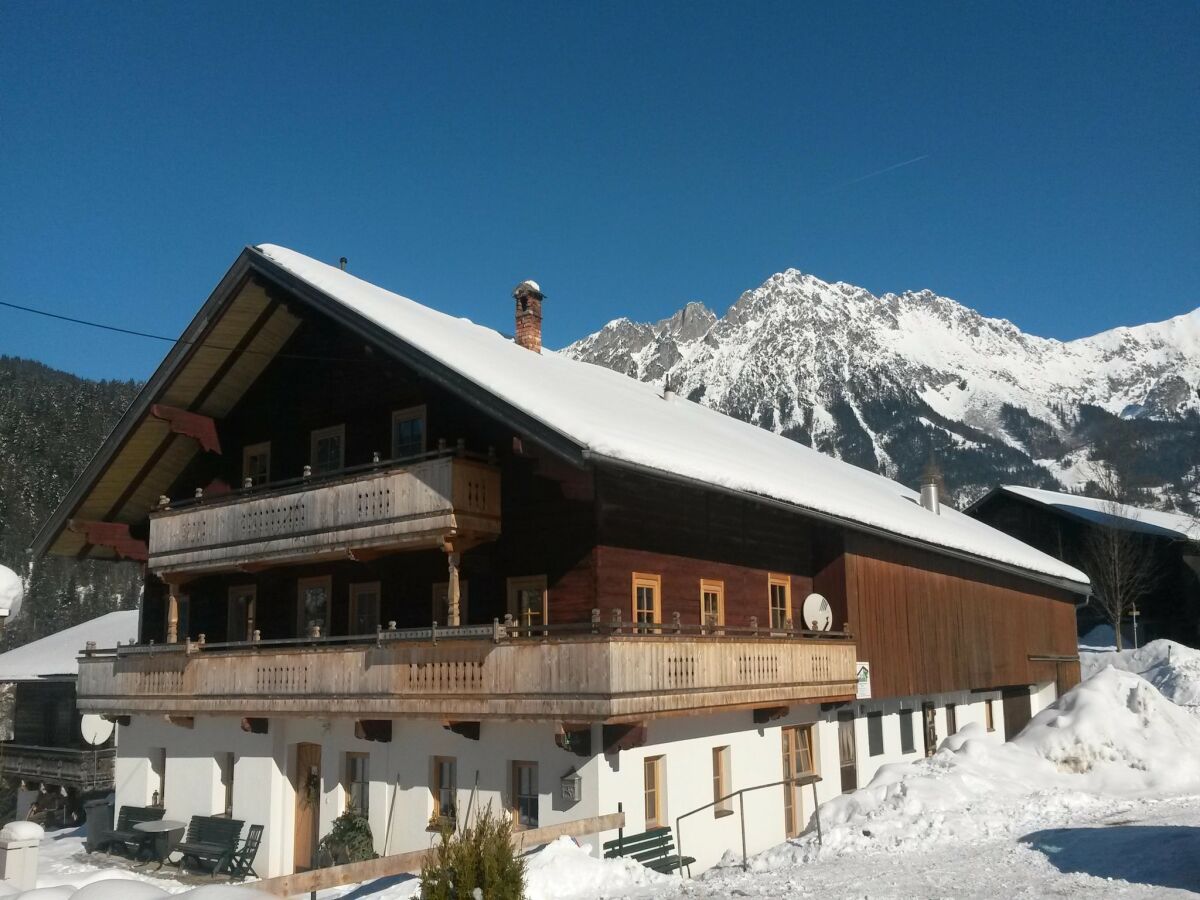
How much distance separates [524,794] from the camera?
18719 mm

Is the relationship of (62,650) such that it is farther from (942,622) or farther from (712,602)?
(942,622)

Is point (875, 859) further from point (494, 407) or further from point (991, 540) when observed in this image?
point (991, 540)

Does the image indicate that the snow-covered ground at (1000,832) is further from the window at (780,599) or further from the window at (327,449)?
the window at (327,449)

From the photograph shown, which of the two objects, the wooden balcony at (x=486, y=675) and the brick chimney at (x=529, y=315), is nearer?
the wooden balcony at (x=486, y=675)

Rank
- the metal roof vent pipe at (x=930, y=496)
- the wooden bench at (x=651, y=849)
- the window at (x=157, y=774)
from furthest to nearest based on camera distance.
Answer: the metal roof vent pipe at (x=930, y=496) → the window at (x=157, y=774) → the wooden bench at (x=651, y=849)

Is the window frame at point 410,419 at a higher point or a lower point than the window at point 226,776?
higher

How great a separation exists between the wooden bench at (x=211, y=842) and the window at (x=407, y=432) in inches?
327

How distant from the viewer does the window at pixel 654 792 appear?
18.8m

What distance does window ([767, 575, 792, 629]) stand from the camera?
2375 cm

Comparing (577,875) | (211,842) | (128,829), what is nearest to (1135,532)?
(211,842)

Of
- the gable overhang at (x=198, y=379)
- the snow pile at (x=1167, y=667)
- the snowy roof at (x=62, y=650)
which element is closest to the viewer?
the gable overhang at (x=198, y=379)

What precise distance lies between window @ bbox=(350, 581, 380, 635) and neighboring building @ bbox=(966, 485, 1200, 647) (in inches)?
1852

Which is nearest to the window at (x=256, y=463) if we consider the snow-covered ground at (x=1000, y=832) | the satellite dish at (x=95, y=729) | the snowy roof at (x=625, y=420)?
the snowy roof at (x=625, y=420)

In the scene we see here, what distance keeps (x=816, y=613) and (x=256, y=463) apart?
42.8 feet
